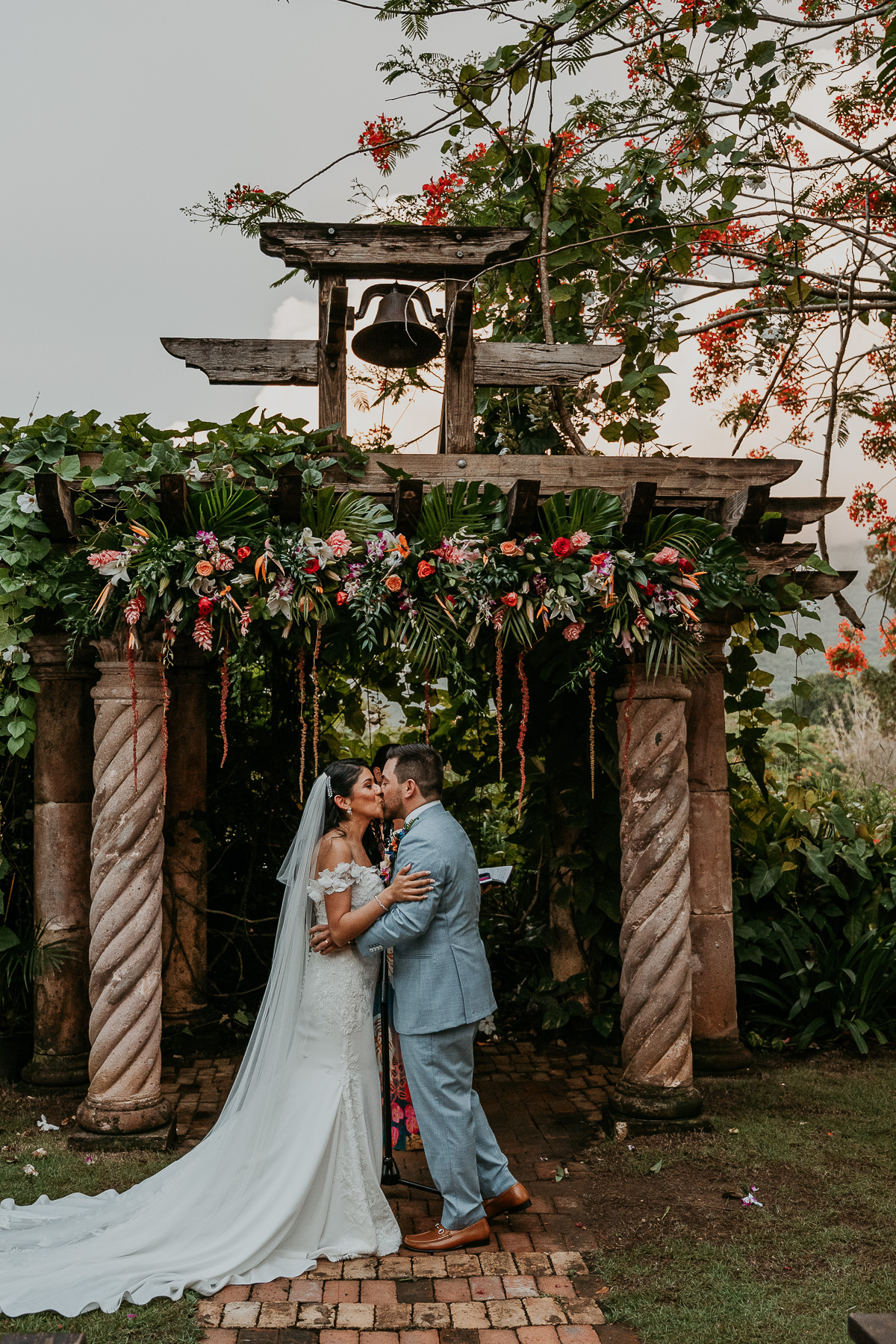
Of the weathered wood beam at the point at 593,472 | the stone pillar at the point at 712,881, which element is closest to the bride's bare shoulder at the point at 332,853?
the weathered wood beam at the point at 593,472

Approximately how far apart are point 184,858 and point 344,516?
329cm

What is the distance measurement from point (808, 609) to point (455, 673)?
7.49 ft

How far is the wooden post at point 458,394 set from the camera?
16.5 feet

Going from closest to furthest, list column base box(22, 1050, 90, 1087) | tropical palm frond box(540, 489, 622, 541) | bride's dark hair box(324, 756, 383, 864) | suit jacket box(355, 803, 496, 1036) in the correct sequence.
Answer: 1. suit jacket box(355, 803, 496, 1036)
2. bride's dark hair box(324, 756, 383, 864)
3. tropical palm frond box(540, 489, 622, 541)
4. column base box(22, 1050, 90, 1087)

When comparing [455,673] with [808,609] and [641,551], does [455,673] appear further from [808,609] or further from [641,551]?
[808,609]

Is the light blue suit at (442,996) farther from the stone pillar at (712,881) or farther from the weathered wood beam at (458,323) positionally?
the stone pillar at (712,881)

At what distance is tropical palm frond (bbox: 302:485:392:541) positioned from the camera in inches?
185

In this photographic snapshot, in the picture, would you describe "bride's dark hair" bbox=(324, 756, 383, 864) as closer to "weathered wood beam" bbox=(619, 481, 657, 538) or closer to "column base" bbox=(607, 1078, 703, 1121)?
"weathered wood beam" bbox=(619, 481, 657, 538)

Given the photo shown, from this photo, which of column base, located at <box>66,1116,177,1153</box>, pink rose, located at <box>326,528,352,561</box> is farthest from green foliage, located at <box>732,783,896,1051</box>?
pink rose, located at <box>326,528,352,561</box>

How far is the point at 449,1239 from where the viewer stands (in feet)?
12.9

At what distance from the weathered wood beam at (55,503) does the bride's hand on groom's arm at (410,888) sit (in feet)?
7.52

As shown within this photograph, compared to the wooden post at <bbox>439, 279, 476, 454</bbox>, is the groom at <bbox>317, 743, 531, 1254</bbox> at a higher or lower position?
lower

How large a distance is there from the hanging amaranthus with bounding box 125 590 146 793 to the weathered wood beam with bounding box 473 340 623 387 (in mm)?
1921

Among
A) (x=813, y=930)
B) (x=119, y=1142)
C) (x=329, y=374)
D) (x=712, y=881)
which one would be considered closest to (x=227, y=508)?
(x=329, y=374)
